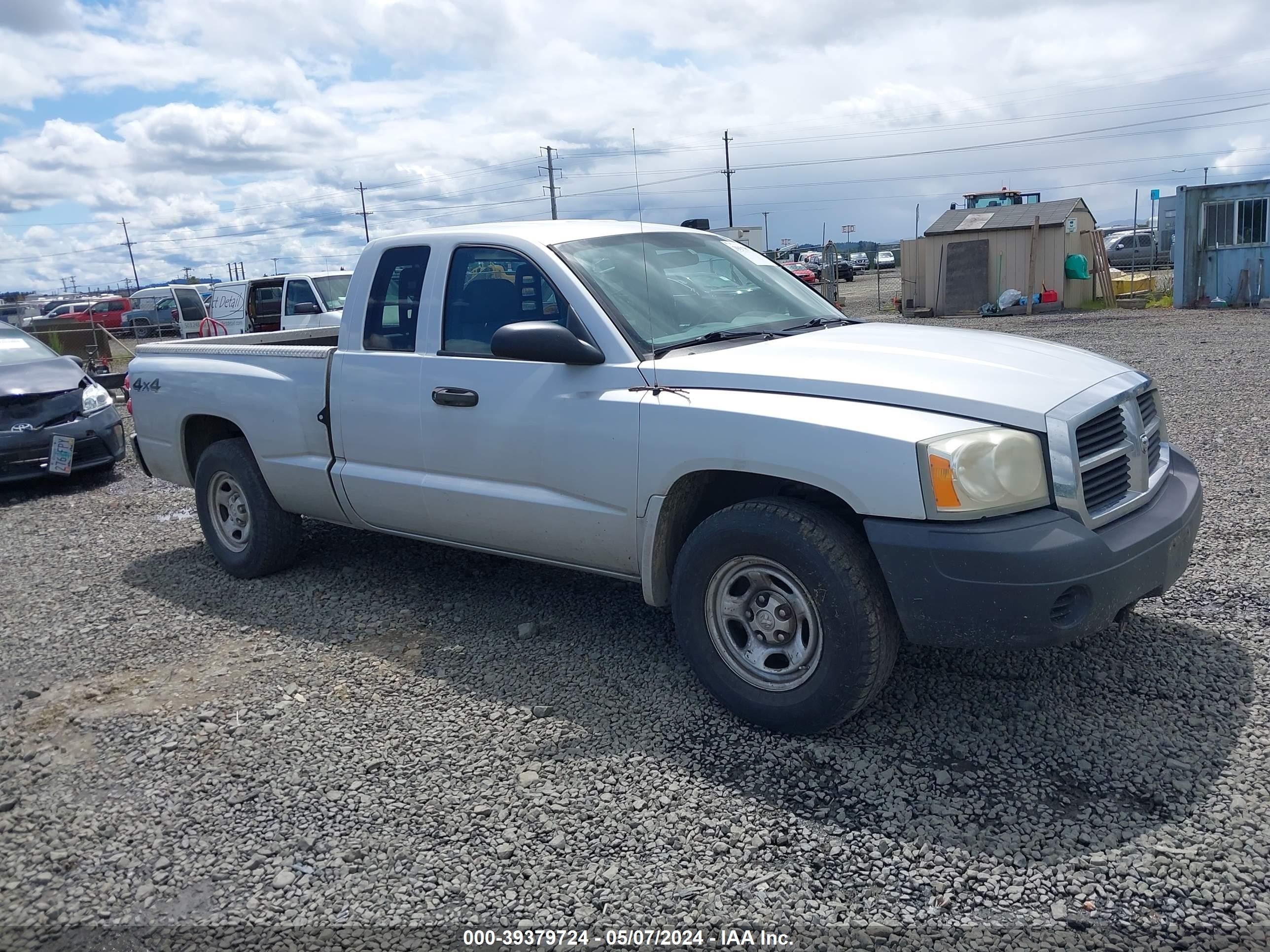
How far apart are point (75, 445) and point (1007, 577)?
28.2 feet

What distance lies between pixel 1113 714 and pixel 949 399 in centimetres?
137

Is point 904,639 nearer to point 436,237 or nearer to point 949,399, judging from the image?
point 949,399

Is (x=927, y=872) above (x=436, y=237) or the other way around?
the other way around

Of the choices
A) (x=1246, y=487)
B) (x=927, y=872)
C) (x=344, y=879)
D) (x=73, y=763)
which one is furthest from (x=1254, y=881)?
(x=1246, y=487)

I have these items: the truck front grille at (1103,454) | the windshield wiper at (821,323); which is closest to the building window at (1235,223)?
the windshield wiper at (821,323)

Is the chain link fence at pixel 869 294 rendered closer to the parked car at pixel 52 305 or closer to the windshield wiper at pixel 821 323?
the windshield wiper at pixel 821 323

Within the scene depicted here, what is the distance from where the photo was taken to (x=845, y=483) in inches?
132

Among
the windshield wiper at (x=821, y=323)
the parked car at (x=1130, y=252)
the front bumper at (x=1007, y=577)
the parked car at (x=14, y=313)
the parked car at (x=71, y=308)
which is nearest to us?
the front bumper at (x=1007, y=577)

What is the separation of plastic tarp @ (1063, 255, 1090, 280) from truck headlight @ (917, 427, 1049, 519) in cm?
2492

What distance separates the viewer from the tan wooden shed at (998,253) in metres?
25.9

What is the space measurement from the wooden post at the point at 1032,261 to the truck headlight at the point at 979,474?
24301 millimetres

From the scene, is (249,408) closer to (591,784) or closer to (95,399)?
(591,784)

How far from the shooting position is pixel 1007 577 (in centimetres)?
316

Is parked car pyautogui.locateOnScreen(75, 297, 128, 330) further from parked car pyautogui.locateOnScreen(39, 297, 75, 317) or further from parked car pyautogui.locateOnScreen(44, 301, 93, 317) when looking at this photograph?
parked car pyautogui.locateOnScreen(39, 297, 75, 317)
